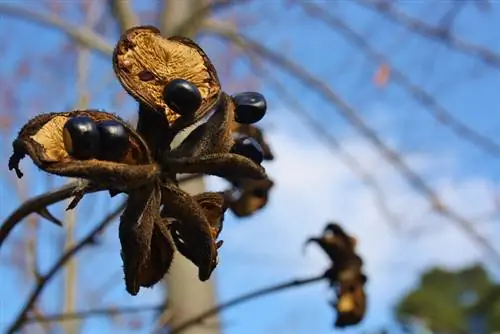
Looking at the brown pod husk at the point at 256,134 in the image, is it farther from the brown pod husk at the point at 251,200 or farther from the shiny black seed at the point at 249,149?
the shiny black seed at the point at 249,149

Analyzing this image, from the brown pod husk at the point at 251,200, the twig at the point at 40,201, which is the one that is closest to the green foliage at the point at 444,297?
the brown pod husk at the point at 251,200

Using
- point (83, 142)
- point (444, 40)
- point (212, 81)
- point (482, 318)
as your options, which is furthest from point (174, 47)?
point (482, 318)

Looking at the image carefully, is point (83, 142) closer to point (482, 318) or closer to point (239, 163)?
→ point (239, 163)

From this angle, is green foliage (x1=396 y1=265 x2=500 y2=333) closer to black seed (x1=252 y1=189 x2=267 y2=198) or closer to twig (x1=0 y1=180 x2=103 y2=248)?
black seed (x1=252 y1=189 x2=267 y2=198)

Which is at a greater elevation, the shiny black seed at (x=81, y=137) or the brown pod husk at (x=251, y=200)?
the brown pod husk at (x=251, y=200)

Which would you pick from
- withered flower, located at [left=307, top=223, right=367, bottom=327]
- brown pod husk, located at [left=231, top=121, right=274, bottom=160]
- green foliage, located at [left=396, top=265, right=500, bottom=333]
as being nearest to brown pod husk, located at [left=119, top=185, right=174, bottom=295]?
brown pod husk, located at [left=231, top=121, right=274, bottom=160]

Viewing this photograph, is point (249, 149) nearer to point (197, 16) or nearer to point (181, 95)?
point (181, 95)
